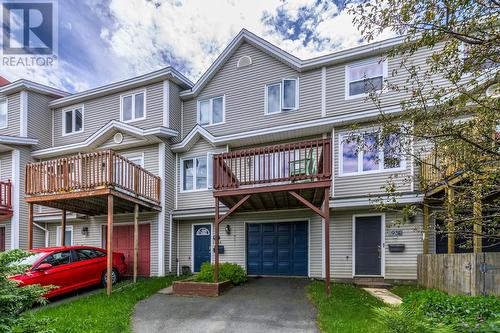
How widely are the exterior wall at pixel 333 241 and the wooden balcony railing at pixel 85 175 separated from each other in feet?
11.7

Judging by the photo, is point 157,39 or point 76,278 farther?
point 157,39

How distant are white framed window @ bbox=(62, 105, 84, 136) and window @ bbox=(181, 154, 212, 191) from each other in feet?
19.9

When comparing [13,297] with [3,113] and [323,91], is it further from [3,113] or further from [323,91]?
[3,113]

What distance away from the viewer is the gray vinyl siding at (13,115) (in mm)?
14844

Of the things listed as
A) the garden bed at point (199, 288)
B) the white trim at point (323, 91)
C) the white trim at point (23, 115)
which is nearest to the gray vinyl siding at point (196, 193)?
the garden bed at point (199, 288)

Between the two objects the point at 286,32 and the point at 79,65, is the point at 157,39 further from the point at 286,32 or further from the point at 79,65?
the point at 286,32

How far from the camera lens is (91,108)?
49.0 ft

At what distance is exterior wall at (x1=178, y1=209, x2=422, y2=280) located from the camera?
397 inches

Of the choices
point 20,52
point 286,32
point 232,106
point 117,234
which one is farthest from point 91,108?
point 286,32

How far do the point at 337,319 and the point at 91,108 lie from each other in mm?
14240

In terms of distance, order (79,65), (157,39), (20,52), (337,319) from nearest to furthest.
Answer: (337,319) → (20,52) → (157,39) → (79,65)

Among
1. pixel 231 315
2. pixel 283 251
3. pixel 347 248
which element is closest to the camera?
pixel 231 315

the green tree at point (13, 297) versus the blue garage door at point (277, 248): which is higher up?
the green tree at point (13, 297)

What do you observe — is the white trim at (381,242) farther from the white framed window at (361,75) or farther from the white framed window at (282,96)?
the white framed window at (282,96)
